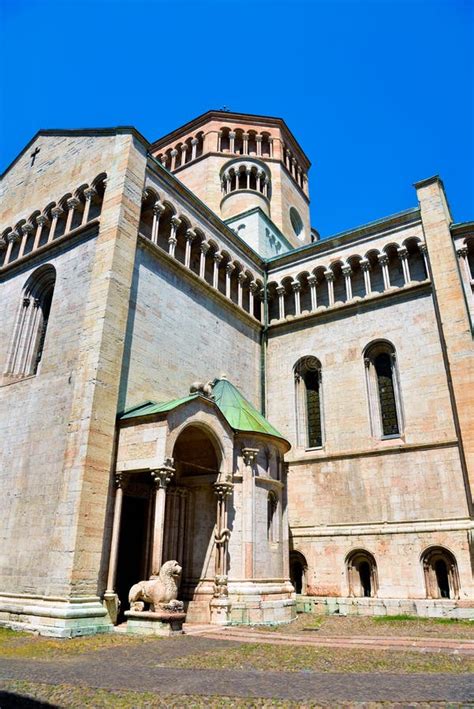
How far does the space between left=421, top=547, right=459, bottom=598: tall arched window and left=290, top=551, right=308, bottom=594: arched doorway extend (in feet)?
16.8

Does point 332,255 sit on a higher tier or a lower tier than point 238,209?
lower

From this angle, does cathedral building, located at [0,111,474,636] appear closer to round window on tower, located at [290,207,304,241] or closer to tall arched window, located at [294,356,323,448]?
tall arched window, located at [294,356,323,448]

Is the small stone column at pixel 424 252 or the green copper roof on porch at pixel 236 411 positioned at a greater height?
the small stone column at pixel 424 252

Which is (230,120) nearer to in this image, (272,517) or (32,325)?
(32,325)

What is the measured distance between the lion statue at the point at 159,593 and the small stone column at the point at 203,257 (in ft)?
44.4

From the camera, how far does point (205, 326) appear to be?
23.6 metres

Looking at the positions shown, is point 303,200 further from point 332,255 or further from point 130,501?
point 130,501

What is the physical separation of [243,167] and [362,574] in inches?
1136

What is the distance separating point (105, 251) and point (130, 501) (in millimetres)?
9032

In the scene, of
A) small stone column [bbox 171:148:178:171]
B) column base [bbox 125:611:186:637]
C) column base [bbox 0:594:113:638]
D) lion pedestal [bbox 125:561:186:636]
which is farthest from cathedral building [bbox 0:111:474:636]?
small stone column [bbox 171:148:178:171]

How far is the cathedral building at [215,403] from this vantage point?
16078mm

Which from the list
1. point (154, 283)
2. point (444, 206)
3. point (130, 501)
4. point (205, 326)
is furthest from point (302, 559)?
point (444, 206)

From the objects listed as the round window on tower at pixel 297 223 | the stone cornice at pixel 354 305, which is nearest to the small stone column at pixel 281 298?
the stone cornice at pixel 354 305

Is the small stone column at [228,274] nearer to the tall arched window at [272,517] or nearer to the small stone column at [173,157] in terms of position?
the tall arched window at [272,517]
